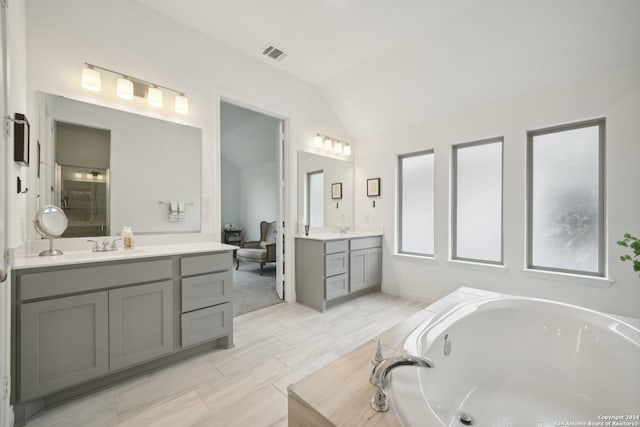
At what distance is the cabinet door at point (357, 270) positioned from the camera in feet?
10.8

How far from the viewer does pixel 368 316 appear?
9.44 feet

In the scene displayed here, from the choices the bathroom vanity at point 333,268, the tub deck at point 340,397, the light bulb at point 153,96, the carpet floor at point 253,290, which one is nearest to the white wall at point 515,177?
the bathroom vanity at point 333,268

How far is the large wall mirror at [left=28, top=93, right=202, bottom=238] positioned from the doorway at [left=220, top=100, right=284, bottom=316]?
1189 mm

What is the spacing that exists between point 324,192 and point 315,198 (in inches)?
7.3

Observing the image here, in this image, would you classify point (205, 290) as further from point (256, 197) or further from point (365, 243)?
point (256, 197)

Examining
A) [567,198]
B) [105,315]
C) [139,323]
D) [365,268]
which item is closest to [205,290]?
[139,323]

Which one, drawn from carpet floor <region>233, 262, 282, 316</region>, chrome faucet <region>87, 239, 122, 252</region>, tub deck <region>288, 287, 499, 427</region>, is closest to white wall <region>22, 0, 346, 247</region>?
chrome faucet <region>87, 239, 122, 252</region>

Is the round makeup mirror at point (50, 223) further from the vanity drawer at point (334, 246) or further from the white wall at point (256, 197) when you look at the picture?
the white wall at point (256, 197)

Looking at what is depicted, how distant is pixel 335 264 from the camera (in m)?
3.11

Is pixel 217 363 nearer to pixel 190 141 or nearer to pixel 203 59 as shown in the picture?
pixel 190 141

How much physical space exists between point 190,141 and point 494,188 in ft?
10.5

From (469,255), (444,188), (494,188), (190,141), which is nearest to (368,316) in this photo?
(469,255)

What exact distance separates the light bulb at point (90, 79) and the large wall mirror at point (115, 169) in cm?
14

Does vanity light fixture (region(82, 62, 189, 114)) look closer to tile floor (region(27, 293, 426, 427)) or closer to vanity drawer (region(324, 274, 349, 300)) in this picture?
tile floor (region(27, 293, 426, 427))
